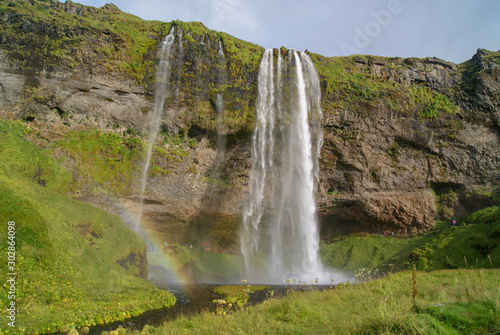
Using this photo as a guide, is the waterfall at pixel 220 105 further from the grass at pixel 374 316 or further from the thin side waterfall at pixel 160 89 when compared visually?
the grass at pixel 374 316

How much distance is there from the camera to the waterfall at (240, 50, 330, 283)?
35219 mm

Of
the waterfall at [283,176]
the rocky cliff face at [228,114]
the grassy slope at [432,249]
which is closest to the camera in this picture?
the grassy slope at [432,249]

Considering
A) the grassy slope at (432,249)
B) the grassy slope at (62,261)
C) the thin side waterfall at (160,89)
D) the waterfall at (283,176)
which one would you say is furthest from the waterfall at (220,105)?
the grassy slope at (432,249)

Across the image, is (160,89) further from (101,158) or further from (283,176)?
(283,176)

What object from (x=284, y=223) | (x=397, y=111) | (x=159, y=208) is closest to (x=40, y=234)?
(x=159, y=208)

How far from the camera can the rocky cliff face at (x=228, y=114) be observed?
29422mm

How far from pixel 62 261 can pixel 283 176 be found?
2588 centimetres

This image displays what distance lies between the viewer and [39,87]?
28.5 meters

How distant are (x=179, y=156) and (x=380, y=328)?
99.5 feet

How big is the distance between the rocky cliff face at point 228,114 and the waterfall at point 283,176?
4.77 feet

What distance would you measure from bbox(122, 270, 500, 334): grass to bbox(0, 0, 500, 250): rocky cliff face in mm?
23090

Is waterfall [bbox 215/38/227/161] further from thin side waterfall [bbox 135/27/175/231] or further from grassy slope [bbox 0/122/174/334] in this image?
grassy slope [bbox 0/122/174/334]

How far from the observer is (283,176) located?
36312mm

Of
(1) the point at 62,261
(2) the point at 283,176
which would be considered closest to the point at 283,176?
(2) the point at 283,176
